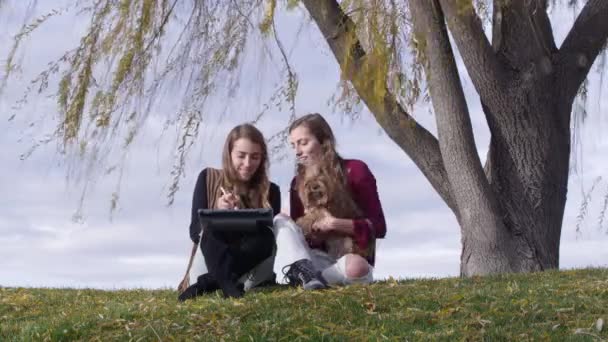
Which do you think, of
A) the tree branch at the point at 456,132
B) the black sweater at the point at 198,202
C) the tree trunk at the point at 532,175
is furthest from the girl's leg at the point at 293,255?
the tree trunk at the point at 532,175

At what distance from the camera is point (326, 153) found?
6418 mm

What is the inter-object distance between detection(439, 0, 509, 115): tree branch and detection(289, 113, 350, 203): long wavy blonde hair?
3.31 m

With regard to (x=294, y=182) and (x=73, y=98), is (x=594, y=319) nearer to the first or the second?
(x=294, y=182)

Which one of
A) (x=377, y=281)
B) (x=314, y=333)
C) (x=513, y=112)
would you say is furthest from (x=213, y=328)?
(x=513, y=112)

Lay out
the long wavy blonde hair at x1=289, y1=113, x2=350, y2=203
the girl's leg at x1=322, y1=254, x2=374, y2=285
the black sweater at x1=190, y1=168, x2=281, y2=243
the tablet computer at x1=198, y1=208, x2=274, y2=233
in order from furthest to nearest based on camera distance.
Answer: the black sweater at x1=190, y1=168, x2=281, y2=243 < the long wavy blonde hair at x1=289, y1=113, x2=350, y2=203 < the girl's leg at x1=322, y1=254, x2=374, y2=285 < the tablet computer at x1=198, y1=208, x2=274, y2=233

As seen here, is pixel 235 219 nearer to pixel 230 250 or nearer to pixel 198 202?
pixel 230 250

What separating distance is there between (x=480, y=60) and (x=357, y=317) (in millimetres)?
4855

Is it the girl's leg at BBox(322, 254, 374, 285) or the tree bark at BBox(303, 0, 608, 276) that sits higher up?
the tree bark at BBox(303, 0, 608, 276)

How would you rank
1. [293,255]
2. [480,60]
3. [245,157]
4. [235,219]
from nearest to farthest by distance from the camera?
1. [235,219]
2. [293,255]
3. [245,157]
4. [480,60]

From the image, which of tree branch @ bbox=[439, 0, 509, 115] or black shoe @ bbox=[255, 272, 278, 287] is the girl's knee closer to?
black shoe @ bbox=[255, 272, 278, 287]

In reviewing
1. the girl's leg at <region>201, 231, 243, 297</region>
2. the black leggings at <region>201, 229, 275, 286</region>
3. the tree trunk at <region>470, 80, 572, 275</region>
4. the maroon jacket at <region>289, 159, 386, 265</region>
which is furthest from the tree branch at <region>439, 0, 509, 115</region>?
the girl's leg at <region>201, 231, 243, 297</region>

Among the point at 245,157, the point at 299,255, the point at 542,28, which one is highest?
the point at 542,28

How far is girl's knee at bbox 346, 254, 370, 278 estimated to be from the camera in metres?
6.25

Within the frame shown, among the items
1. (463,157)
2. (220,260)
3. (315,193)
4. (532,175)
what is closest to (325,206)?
(315,193)
